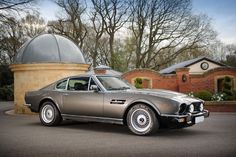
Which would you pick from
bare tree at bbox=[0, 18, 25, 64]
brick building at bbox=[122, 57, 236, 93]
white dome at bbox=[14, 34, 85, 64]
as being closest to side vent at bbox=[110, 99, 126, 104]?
white dome at bbox=[14, 34, 85, 64]

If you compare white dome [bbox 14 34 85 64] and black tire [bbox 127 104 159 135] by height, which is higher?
white dome [bbox 14 34 85 64]

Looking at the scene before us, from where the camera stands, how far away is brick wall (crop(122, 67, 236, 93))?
97.3 ft

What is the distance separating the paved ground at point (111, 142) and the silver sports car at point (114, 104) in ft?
1.15

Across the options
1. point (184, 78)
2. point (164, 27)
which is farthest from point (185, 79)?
point (164, 27)

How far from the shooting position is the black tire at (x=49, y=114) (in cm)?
1088

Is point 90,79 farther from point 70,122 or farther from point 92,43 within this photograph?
point 92,43

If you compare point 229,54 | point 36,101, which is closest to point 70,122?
point 36,101

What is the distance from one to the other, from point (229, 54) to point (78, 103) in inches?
2207

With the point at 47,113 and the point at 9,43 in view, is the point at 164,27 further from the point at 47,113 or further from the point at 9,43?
the point at 47,113

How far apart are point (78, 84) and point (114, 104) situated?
1.67 meters

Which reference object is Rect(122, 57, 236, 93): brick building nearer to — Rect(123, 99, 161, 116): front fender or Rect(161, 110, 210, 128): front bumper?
Rect(123, 99, 161, 116): front fender

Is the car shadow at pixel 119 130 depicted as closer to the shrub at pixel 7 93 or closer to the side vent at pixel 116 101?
the side vent at pixel 116 101

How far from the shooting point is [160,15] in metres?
46.3

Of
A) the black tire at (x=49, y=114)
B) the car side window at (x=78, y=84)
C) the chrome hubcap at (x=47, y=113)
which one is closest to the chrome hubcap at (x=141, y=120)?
the car side window at (x=78, y=84)
